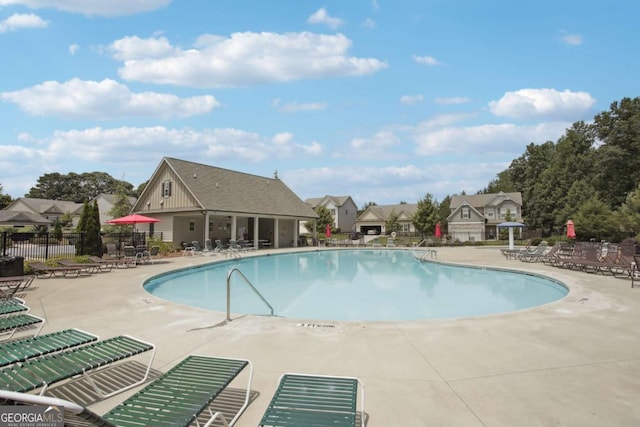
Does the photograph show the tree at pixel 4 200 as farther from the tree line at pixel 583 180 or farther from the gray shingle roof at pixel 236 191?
the gray shingle roof at pixel 236 191

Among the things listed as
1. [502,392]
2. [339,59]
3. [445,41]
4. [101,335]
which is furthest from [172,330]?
[445,41]

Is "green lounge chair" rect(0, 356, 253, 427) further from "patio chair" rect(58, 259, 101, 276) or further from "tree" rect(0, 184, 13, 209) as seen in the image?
"tree" rect(0, 184, 13, 209)

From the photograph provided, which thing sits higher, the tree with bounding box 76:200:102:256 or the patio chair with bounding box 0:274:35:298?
the tree with bounding box 76:200:102:256

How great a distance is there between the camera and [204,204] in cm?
2539

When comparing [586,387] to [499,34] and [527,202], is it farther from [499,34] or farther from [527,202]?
[527,202]

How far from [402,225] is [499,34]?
47560mm

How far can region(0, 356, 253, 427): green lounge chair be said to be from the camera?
1.87 m

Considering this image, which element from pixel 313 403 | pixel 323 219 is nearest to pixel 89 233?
pixel 313 403

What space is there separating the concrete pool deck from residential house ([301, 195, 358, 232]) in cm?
5216

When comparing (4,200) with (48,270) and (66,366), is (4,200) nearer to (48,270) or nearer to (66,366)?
(48,270)

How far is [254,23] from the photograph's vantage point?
13641 mm

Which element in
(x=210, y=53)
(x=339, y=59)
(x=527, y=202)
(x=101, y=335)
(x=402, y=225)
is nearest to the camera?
(x=101, y=335)

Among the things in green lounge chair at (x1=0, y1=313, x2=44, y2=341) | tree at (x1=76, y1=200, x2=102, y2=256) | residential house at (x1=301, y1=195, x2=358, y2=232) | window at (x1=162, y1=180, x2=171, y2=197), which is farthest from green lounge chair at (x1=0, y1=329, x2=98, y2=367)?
residential house at (x1=301, y1=195, x2=358, y2=232)

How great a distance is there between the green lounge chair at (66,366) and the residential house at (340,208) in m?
55.6
